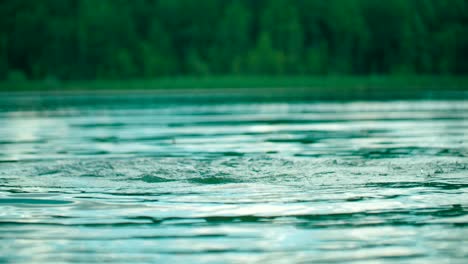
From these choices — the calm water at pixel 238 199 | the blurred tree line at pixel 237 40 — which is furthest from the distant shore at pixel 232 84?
the calm water at pixel 238 199

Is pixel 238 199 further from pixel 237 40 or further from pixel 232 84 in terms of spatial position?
pixel 237 40

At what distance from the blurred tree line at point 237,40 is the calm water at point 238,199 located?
214 feet

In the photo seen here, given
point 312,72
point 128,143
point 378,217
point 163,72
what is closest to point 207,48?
point 163,72

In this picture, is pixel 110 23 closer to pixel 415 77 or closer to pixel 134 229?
pixel 415 77

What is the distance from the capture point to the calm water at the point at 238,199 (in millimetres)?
8312

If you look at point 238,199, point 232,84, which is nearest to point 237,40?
point 232,84

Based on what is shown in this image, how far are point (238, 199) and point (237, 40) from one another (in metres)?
80.1

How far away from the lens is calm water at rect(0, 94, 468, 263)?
8.31m

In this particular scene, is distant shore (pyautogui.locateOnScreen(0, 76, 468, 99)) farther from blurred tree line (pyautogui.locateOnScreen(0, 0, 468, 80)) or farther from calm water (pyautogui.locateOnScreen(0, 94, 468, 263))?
calm water (pyautogui.locateOnScreen(0, 94, 468, 263))

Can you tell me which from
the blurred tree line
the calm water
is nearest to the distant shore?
the blurred tree line

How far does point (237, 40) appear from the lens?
3563 inches

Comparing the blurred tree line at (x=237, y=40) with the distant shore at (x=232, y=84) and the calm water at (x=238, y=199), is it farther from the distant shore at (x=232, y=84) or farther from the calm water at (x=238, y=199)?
the calm water at (x=238, y=199)

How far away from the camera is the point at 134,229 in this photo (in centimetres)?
933

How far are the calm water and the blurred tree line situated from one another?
65.2m
